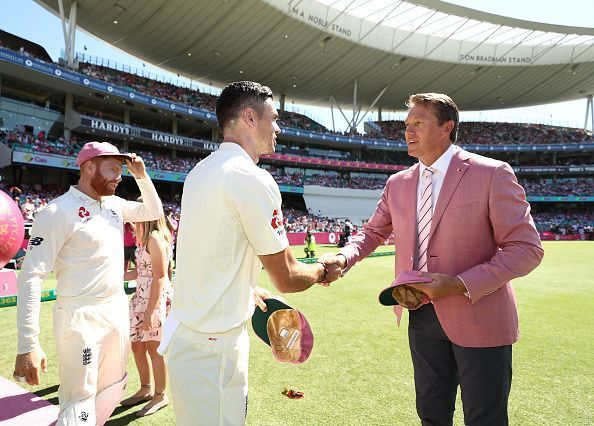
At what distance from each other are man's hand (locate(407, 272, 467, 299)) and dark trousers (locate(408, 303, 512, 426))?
0.35 meters

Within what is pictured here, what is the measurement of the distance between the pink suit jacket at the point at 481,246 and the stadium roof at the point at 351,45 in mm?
35105

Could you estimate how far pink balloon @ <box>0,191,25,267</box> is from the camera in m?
5.71

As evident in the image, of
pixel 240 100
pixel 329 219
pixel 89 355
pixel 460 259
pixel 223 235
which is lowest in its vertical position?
pixel 89 355

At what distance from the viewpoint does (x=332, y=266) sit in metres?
2.55

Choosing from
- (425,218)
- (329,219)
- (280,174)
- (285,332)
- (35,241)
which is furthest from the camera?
(280,174)

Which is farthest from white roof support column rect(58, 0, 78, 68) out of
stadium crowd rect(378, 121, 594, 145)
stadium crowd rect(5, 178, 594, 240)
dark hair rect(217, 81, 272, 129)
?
stadium crowd rect(378, 121, 594, 145)

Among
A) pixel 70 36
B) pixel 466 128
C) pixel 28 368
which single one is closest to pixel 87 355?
pixel 28 368

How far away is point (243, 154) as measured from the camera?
1915 millimetres

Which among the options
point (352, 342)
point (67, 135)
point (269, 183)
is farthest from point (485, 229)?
point (67, 135)

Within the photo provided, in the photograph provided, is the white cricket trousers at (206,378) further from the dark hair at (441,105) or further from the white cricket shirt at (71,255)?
the dark hair at (441,105)

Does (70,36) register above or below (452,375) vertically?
above

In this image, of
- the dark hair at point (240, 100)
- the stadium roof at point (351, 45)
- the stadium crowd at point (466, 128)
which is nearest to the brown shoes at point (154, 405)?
the dark hair at point (240, 100)

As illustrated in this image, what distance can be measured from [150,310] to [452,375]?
295 centimetres

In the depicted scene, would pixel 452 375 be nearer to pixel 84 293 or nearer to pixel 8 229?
pixel 84 293
